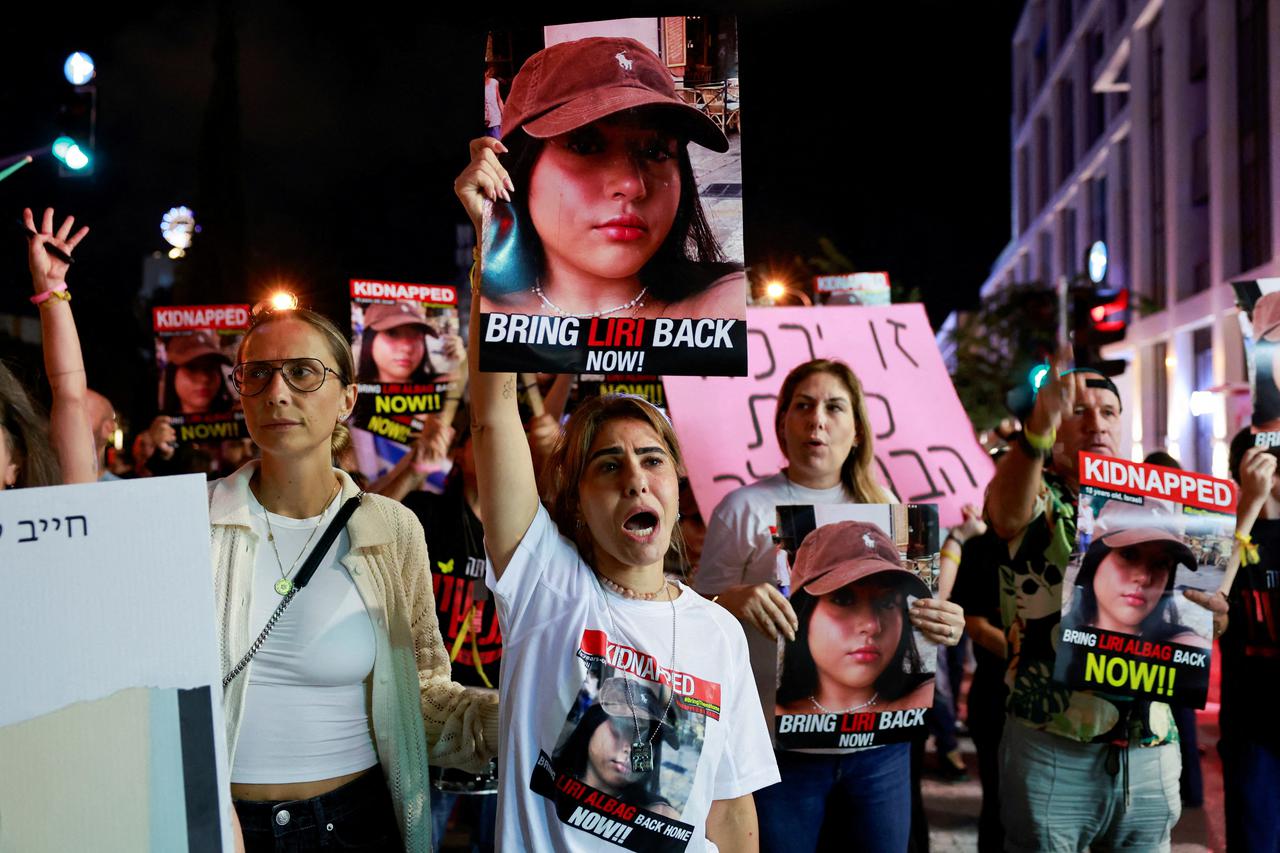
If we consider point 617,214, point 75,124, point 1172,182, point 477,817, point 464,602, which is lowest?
point 477,817

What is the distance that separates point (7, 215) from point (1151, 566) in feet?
59.2

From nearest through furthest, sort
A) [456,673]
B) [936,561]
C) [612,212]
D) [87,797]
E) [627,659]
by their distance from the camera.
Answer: [87,797], [627,659], [612,212], [936,561], [456,673]

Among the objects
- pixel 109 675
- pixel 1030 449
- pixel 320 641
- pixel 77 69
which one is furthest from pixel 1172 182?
pixel 109 675

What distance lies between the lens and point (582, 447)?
2490 millimetres

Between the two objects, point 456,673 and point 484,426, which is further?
point 456,673

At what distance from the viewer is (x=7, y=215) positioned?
17047 millimetres

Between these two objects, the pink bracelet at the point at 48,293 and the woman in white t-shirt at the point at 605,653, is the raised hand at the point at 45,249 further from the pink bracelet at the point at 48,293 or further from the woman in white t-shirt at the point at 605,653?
the woman in white t-shirt at the point at 605,653

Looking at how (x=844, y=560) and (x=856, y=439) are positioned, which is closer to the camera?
(x=844, y=560)

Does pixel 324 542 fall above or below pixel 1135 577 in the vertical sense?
above

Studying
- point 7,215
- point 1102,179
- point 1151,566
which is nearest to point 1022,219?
point 1102,179

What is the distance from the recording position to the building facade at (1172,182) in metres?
23.2

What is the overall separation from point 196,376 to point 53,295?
5.33 metres

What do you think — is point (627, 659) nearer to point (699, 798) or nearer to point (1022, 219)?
point (699, 798)

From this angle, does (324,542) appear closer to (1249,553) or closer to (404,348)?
(1249,553)
